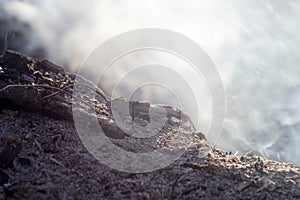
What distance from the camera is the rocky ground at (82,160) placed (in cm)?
359

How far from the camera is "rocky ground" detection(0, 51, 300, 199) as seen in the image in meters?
3.59

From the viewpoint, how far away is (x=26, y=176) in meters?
3.51

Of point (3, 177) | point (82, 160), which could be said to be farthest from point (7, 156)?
point (82, 160)

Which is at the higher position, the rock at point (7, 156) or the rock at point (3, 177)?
the rock at point (7, 156)

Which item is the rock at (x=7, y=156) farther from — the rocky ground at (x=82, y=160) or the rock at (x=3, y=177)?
the rock at (x=3, y=177)

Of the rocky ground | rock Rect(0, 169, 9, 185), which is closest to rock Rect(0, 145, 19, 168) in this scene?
the rocky ground

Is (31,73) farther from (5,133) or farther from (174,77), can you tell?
(174,77)

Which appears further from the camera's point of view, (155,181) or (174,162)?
(174,162)

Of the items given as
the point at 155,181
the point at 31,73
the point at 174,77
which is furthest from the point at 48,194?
the point at 174,77

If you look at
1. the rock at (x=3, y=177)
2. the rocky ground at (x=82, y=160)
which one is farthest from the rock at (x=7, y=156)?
the rock at (x=3, y=177)

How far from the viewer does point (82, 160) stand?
4.02m

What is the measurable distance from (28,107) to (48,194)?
1584mm

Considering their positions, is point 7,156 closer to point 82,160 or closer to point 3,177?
point 3,177

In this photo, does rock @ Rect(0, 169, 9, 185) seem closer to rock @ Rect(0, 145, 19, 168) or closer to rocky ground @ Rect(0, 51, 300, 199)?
rocky ground @ Rect(0, 51, 300, 199)
